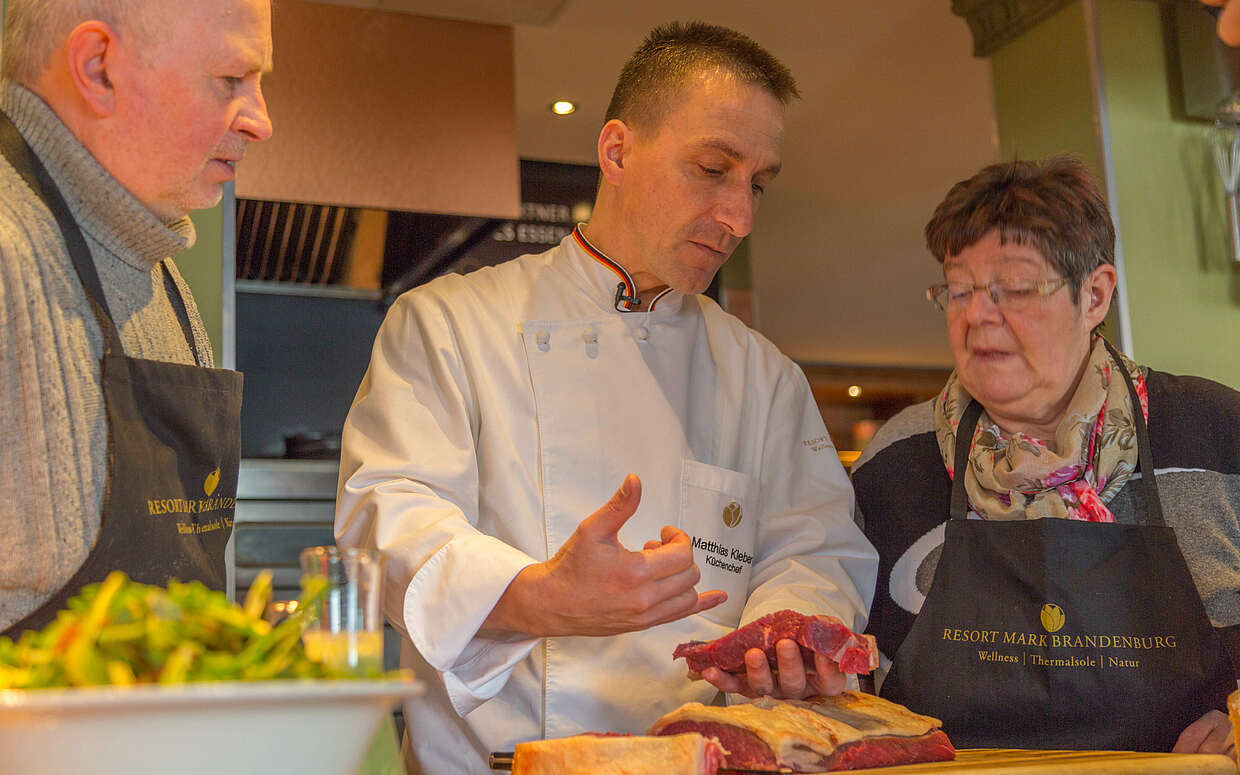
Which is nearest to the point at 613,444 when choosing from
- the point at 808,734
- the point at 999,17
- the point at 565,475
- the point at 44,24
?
the point at 565,475

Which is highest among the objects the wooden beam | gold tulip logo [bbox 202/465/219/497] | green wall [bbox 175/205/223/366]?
the wooden beam

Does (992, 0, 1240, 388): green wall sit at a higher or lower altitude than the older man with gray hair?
higher

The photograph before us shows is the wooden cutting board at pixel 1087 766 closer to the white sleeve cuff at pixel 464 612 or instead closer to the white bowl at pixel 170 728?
the white sleeve cuff at pixel 464 612

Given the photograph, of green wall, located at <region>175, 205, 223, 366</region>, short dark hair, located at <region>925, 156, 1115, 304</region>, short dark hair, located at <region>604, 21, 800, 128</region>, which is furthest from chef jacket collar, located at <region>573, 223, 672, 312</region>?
green wall, located at <region>175, 205, 223, 366</region>

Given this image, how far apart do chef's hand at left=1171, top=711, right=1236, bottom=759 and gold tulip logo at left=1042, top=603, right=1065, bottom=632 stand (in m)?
0.24

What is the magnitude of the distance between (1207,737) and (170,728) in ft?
5.43

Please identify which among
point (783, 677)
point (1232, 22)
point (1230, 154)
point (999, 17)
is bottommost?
point (783, 677)

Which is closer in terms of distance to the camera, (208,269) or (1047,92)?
(208,269)

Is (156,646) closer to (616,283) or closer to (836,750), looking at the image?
(836,750)

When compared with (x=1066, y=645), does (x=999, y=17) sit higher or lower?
higher

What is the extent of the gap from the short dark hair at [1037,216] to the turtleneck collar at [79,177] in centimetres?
141

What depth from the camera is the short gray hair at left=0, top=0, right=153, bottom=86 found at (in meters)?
1.39

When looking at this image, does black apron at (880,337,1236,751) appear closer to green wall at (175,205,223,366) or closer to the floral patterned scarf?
the floral patterned scarf

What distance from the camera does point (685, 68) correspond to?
206 cm
